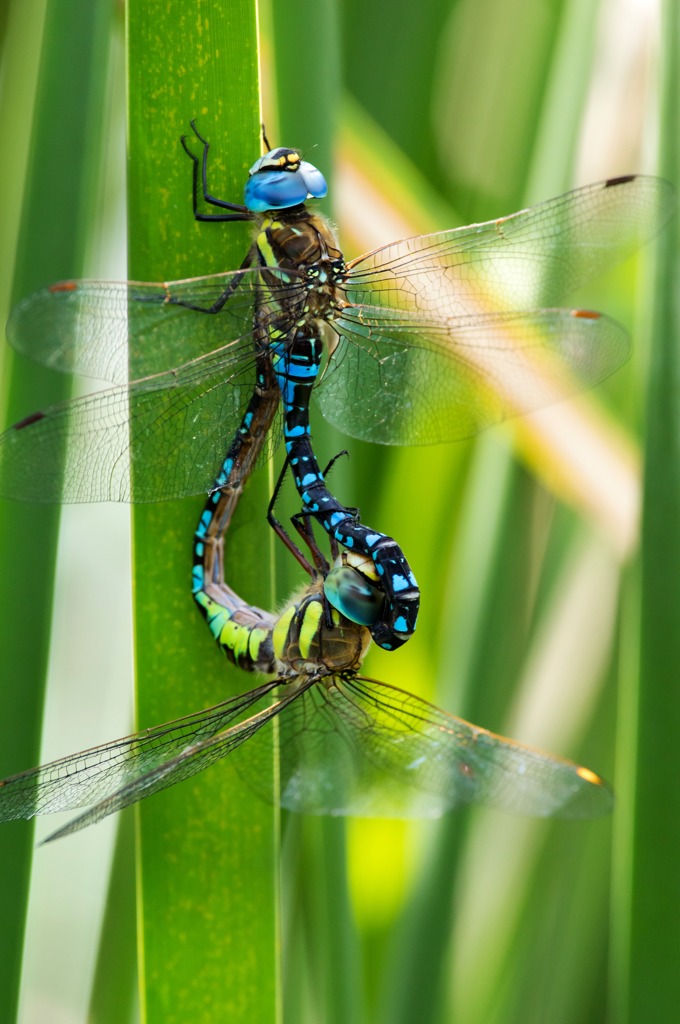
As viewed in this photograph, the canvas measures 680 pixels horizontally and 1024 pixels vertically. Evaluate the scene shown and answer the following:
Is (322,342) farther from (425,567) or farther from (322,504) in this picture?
(425,567)

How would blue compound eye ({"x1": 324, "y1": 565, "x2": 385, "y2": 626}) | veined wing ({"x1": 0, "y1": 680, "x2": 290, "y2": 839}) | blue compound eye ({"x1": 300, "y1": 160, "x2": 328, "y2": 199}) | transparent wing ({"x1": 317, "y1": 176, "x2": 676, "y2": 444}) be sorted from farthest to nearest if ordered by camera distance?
transparent wing ({"x1": 317, "y1": 176, "x2": 676, "y2": 444})
blue compound eye ({"x1": 324, "y1": 565, "x2": 385, "y2": 626})
blue compound eye ({"x1": 300, "y1": 160, "x2": 328, "y2": 199})
veined wing ({"x1": 0, "y1": 680, "x2": 290, "y2": 839})

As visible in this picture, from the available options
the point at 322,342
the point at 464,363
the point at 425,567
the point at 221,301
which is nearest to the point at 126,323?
the point at 221,301

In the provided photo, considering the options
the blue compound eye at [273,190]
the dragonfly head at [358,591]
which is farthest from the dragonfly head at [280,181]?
the dragonfly head at [358,591]

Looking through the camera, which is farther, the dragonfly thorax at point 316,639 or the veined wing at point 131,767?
the dragonfly thorax at point 316,639

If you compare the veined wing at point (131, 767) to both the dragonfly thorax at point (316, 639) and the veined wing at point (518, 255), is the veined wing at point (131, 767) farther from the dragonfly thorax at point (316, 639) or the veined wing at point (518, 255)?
the veined wing at point (518, 255)

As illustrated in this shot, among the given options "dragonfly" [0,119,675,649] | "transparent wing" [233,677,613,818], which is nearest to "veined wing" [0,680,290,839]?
"transparent wing" [233,677,613,818]

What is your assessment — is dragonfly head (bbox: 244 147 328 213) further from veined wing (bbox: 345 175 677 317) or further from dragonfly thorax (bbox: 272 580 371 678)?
dragonfly thorax (bbox: 272 580 371 678)
